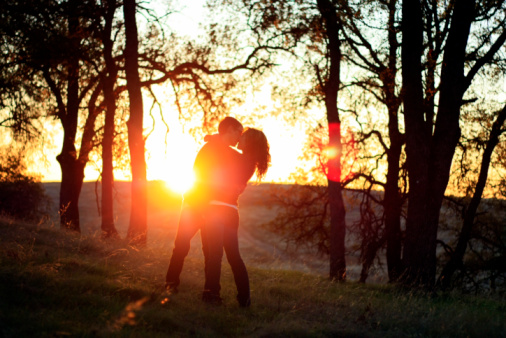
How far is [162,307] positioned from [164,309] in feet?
0.36

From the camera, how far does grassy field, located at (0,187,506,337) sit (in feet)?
18.2

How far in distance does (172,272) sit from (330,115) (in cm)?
769

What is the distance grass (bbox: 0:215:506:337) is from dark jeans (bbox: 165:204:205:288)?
0.94 ft

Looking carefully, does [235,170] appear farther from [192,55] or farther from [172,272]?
[192,55]

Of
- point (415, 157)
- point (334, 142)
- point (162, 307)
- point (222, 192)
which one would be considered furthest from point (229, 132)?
point (334, 142)

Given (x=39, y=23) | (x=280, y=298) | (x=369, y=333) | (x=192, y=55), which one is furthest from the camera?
(x=192, y=55)

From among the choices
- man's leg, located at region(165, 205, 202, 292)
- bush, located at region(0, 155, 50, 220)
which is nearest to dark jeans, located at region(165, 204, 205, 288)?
man's leg, located at region(165, 205, 202, 292)

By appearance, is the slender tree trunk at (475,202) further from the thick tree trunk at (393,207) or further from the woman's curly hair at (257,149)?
the woman's curly hair at (257,149)

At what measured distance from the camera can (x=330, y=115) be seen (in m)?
13.5

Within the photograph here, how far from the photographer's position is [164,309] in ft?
20.8

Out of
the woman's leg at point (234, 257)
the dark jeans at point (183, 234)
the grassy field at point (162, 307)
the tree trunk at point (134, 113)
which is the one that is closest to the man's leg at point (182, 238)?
the dark jeans at point (183, 234)

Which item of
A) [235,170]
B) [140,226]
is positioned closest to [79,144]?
[140,226]

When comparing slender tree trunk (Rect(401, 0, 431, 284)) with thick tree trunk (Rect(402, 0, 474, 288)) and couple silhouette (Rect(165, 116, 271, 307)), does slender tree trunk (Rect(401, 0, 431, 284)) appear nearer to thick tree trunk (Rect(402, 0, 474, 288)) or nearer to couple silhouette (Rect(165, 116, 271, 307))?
thick tree trunk (Rect(402, 0, 474, 288))

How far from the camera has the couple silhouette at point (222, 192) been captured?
684cm
